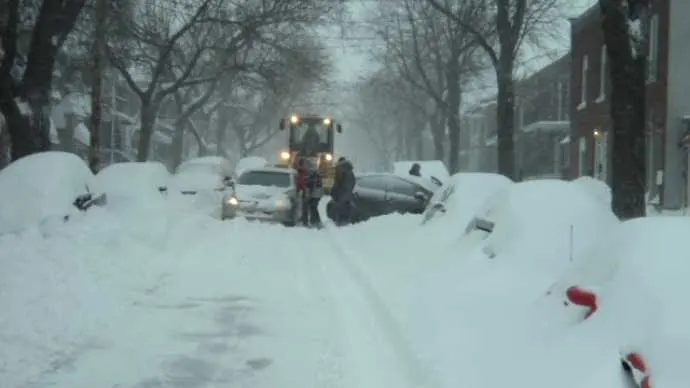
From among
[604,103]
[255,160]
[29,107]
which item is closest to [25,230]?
[29,107]

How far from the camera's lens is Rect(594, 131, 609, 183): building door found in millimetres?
33562

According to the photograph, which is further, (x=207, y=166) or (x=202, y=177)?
(x=207, y=166)

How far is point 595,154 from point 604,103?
2.64m

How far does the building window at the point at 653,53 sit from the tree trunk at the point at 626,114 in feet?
49.7

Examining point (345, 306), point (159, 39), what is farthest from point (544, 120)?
point (345, 306)

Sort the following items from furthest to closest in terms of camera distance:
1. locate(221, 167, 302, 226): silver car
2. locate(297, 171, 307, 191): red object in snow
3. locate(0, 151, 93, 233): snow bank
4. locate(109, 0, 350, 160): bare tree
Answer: locate(109, 0, 350, 160): bare tree
locate(297, 171, 307, 191): red object in snow
locate(221, 167, 302, 226): silver car
locate(0, 151, 93, 233): snow bank

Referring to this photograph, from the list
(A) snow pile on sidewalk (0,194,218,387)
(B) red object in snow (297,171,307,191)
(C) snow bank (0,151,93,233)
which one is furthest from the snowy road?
(B) red object in snow (297,171,307,191)

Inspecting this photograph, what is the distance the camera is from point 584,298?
20.2 feet

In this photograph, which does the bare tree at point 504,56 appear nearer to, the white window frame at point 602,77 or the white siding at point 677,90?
the white siding at point 677,90

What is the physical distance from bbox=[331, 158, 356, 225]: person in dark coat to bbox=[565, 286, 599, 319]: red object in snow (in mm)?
17756

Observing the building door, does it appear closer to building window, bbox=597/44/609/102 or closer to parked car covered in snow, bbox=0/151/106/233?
building window, bbox=597/44/609/102

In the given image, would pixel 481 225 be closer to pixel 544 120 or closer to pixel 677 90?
pixel 677 90

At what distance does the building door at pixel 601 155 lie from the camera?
3356 centimetres

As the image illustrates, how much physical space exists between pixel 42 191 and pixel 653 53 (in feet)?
60.9
